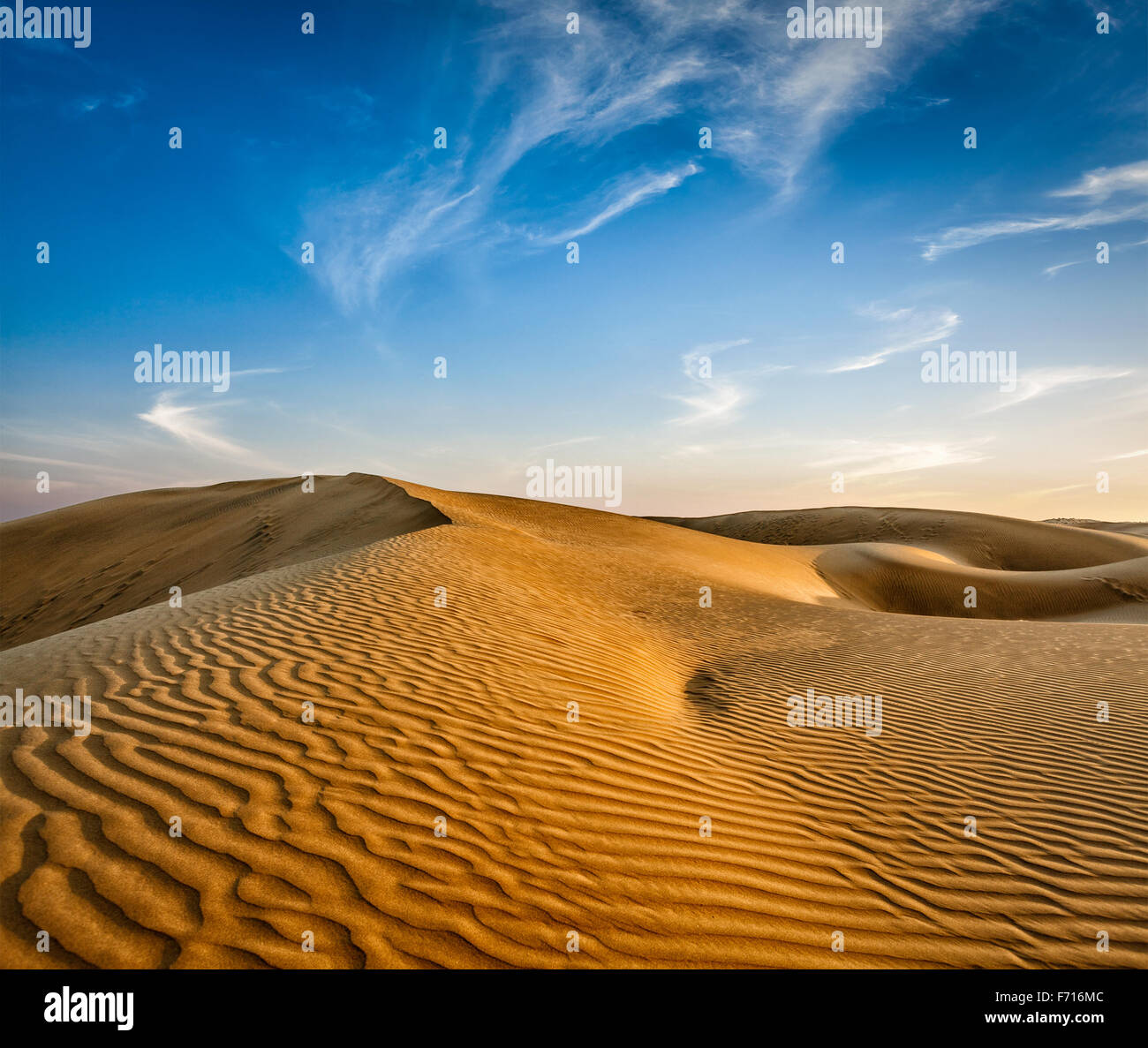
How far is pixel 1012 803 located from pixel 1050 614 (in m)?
19.9

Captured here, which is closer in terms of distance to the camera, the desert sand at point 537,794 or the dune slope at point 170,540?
the desert sand at point 537,794

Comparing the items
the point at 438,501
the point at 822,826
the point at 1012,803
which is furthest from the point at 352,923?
the point at 438,501

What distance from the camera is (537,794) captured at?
3.80 m

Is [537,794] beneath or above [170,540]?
beneath

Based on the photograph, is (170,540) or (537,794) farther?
(170,540)

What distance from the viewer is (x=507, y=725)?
4715mm

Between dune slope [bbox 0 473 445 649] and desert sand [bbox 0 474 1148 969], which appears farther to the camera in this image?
dune slope [bbox 0 473 445 649]

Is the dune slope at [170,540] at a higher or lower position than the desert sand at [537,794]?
higher

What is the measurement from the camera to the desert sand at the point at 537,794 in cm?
267

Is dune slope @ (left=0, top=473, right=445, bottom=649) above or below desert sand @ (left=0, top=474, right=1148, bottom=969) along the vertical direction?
above

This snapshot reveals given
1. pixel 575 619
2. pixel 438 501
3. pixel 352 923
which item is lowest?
pixel 352 923

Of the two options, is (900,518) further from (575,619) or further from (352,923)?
(352,923)

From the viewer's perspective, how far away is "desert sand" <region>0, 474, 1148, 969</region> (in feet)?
8.75

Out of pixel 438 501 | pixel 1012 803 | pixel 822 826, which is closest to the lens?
pixel 822 826
